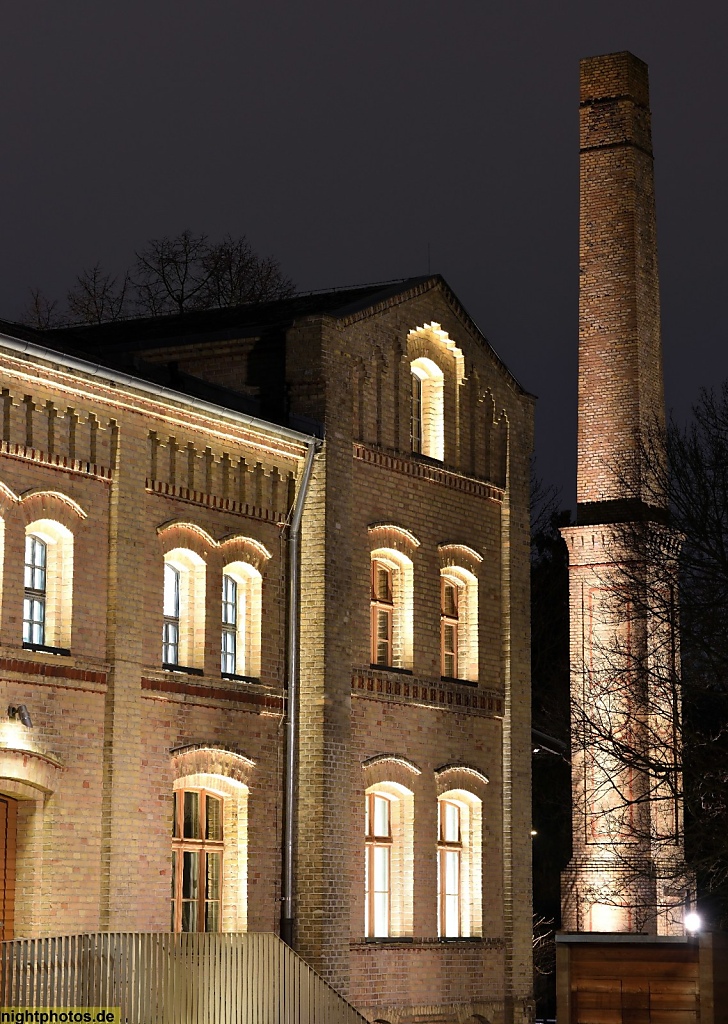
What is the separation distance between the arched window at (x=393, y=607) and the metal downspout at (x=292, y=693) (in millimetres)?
1995

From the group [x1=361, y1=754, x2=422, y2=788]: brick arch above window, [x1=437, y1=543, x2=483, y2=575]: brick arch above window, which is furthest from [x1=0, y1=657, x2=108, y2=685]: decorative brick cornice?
[x1=437, y1=543, x2=483, y2=575]: brick arch above window

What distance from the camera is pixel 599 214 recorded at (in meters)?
40.4

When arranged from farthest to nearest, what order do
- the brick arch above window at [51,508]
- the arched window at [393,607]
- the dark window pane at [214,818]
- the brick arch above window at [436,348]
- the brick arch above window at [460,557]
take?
the brick arch above window at [436,348]
the brick arch above window at [460,557]
the arched window at [393,607]
the dark window pane at [214,818]
the brick arch above window at [51,508]

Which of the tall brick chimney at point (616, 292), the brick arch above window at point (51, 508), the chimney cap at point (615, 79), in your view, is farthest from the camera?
the chimney cap at point (615, 79)

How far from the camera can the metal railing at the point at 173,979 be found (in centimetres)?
1881

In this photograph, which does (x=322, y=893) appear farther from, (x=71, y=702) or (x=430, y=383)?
(x=430, y=383)

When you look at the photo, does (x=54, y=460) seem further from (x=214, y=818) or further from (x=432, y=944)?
(x=432, y=944)

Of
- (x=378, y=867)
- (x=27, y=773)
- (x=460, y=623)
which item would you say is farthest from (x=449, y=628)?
(x=27, y=773)

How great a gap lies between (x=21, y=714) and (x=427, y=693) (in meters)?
8.25

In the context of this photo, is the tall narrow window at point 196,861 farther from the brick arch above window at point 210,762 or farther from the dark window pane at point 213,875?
the brick arch above window at point 210,762

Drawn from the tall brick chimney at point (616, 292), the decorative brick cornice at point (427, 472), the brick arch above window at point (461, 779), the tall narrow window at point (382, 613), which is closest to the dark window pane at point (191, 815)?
the tall narrow window at point (382, 613)

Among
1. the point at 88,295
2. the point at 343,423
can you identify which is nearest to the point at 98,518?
the point at 343,423

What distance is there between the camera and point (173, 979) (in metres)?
20.7

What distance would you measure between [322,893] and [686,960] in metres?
7.15
